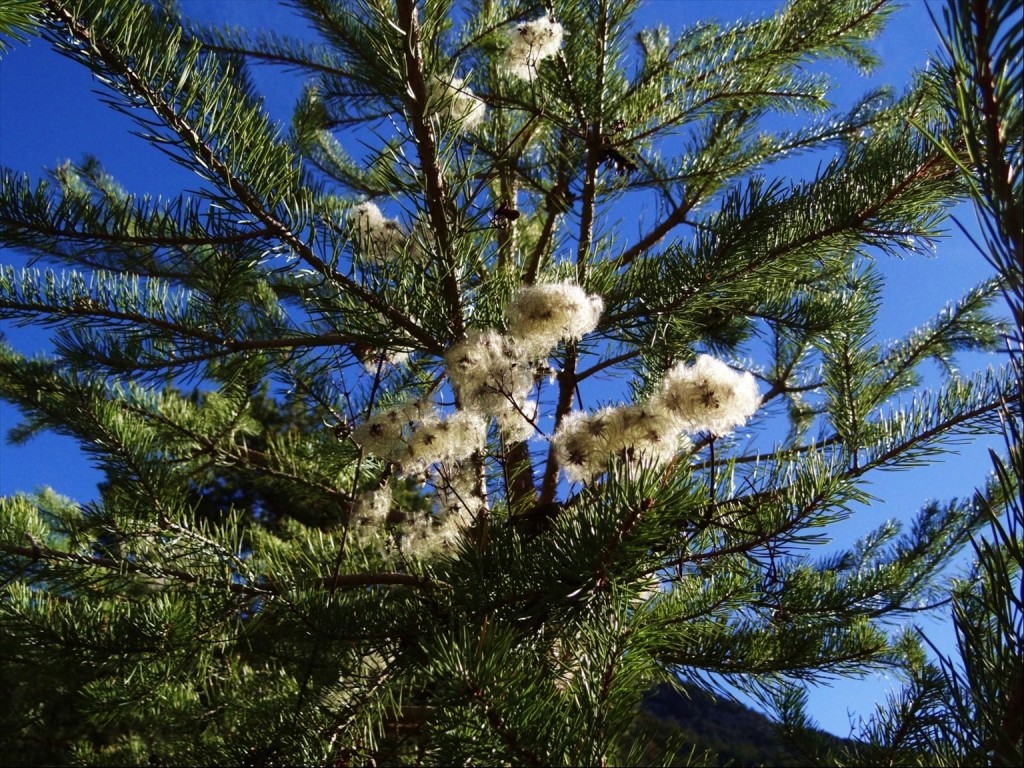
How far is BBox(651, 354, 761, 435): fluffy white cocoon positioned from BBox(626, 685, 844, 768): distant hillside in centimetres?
39

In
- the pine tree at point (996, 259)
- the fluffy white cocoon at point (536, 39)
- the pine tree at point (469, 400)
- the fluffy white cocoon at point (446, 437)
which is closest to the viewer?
the pine tree at point (996, 259)

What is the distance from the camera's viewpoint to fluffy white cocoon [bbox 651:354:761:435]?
98 cm

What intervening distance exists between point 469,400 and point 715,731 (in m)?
8.91

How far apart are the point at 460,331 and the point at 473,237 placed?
170 mm

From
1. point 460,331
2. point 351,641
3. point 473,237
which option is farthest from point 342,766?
point 473,237

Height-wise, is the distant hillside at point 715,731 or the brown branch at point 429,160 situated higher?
the brown branch at point 429,160

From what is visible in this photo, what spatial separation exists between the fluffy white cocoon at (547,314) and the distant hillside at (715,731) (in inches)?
22.0

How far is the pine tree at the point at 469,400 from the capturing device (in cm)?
91

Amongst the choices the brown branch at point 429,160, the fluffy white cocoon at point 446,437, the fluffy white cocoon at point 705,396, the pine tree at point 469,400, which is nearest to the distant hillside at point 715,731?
the pine tree at point 469,400

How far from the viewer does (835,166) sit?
52.6 inches

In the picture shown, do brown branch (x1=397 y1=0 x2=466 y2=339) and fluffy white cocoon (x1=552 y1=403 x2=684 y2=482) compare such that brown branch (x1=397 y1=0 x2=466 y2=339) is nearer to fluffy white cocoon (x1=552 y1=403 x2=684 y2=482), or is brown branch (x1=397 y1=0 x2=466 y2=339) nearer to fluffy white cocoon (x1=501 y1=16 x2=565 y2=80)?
fluffy white cocoon (x1=552 y1=403 x2=684 y2=482)

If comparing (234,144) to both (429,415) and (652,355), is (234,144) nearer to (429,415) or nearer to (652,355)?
(429,415)

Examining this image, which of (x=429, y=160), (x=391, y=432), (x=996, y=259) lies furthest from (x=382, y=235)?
(x=996, y=259)

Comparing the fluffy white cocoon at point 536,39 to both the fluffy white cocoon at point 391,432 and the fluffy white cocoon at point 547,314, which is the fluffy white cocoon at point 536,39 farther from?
the fluffy white cocoon at point 391,432
